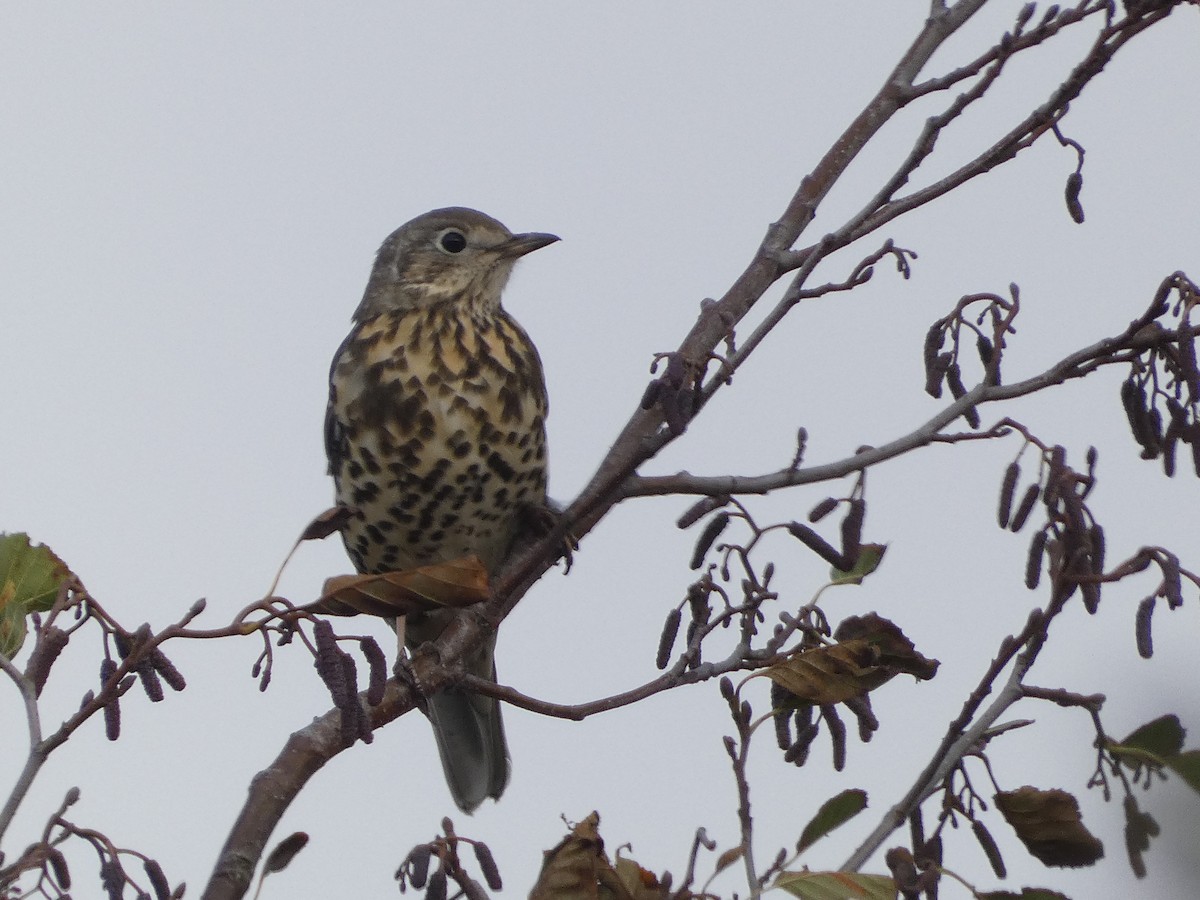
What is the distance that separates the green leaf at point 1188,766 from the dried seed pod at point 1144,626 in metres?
0.26

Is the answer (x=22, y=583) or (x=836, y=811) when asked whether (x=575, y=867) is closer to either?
(x=836, y=811)

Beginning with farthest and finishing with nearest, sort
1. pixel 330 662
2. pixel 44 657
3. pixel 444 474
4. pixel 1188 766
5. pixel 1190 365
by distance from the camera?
pixel 444 474
pixel 1190 365
pixel 1188 766
pixel 330 662
pixel 44 657

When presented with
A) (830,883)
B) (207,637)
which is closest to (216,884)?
(207,637)

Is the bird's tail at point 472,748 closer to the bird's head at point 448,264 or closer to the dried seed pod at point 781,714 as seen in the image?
the bird's head at point 448,264

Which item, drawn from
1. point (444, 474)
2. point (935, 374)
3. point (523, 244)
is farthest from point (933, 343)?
point (523, 244)

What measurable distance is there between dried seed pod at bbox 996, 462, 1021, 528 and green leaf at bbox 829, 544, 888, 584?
0.36m

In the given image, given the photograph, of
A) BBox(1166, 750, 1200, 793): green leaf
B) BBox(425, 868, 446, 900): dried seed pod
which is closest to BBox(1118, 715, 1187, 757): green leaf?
BBox(1166, 750, 1200, 793): green leaf

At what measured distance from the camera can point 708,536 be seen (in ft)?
11.7

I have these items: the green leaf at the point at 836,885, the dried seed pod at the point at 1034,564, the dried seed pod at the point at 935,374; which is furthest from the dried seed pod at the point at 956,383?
the green leaf at the point at 836,885

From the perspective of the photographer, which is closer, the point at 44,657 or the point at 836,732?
the point at 44,657

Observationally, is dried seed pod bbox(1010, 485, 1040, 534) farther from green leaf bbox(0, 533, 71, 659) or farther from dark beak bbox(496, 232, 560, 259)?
dark beak bbox(496, 232, 560, 259)

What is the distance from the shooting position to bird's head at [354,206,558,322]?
246 inches

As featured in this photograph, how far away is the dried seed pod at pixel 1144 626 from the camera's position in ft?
9.52

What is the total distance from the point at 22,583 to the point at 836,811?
1.47 metres
